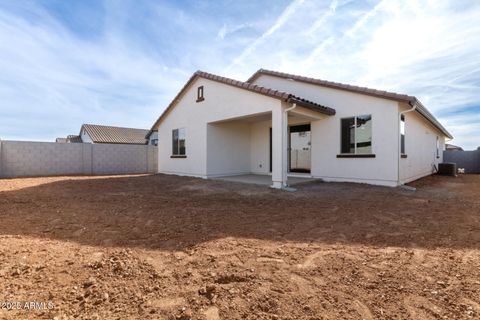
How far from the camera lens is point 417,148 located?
11391 mm

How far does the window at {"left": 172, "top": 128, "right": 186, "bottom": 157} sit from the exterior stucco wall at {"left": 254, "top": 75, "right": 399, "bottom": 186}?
606 centimetres

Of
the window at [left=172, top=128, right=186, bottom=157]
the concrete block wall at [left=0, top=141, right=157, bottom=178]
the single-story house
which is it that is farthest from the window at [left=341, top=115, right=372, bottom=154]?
the single-story house

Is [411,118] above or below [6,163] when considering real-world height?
above

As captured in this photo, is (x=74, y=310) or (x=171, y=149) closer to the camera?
(x=74, y=310)

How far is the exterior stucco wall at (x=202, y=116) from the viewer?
9.41 m

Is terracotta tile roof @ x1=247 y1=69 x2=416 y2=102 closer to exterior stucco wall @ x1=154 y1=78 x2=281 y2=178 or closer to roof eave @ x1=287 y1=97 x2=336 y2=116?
roof eave @ x1=287 y1=97 x2=336 y2=116

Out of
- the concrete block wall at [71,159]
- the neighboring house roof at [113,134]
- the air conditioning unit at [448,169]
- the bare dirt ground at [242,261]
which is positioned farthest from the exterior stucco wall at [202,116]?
the neighboring house roof at [113,134]

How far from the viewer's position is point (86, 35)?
8.98 metres

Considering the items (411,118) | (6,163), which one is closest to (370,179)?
(411,118)

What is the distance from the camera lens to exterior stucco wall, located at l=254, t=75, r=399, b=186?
27.2 ft

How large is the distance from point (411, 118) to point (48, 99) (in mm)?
19404

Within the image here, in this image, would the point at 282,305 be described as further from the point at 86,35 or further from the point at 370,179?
the point at 86,35

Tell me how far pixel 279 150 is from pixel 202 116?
494 cm

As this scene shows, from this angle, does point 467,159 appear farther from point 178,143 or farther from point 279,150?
point 178,143
